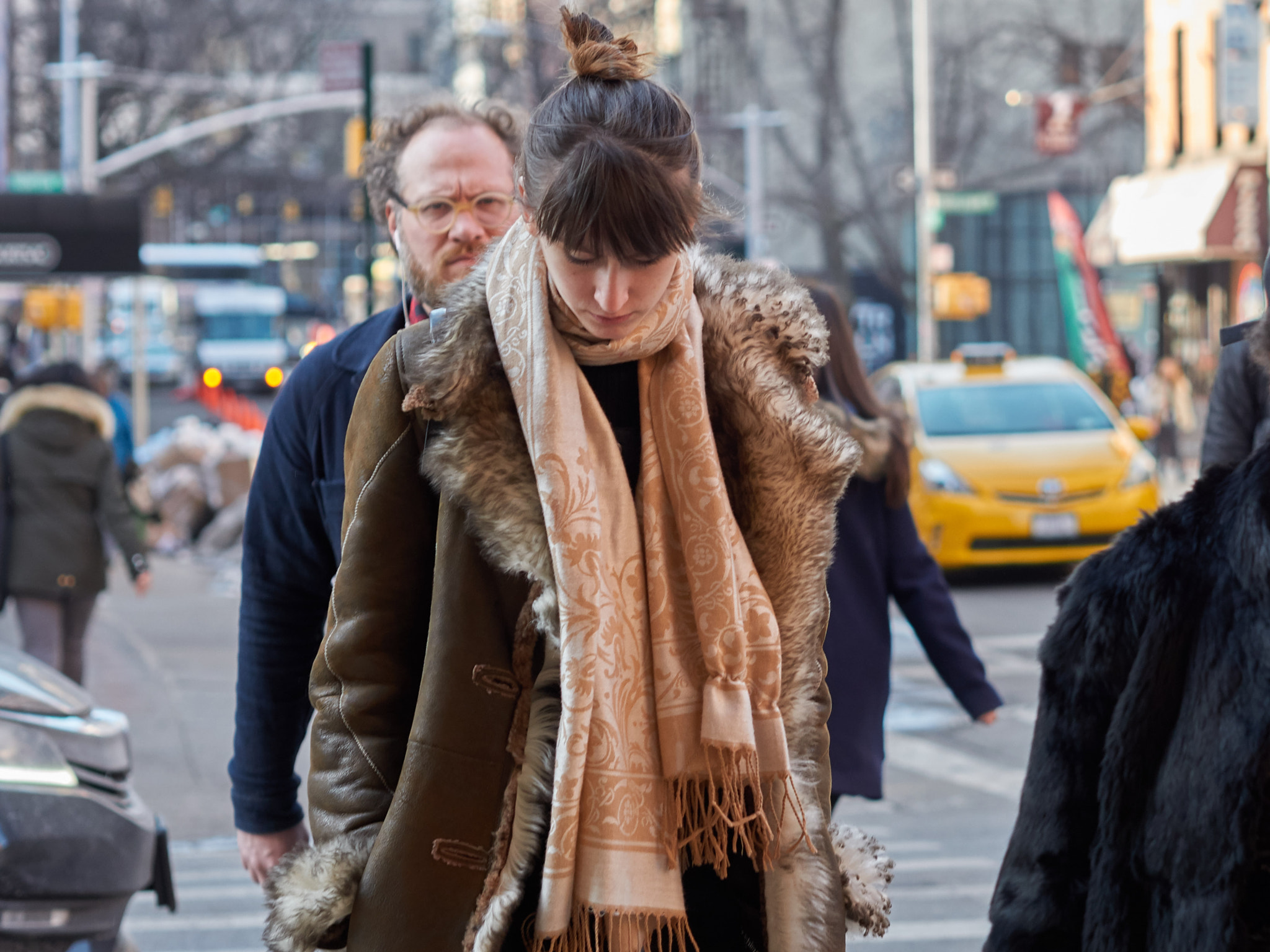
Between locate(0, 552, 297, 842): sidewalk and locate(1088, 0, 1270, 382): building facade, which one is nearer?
locate(0, 552, 297, 842): sidewalk

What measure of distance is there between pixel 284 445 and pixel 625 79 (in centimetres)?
109

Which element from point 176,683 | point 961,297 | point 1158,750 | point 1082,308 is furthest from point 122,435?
point 1082,308

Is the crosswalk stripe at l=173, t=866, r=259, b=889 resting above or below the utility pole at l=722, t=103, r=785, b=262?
below

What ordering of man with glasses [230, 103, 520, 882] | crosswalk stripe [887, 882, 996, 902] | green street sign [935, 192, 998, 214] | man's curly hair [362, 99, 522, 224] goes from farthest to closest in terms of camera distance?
green street sign [935, 192, 998, 214] → crosswalk stripe [887, 882, 996, 902] → man's curly hair [362, 99, 522, 224] → man with glasses [230, 103, 520, 882]

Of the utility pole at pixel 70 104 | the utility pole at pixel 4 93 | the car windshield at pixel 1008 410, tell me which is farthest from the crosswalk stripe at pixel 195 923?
the utility pole at pixel 4 93

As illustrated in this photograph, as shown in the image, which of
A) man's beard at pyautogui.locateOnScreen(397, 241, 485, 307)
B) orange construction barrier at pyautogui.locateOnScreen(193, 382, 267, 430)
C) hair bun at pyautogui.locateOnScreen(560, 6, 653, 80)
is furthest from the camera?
orange construction barrier at pyautogui.locateOnScreen(193, 382, 267, 430)

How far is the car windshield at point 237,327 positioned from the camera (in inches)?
2324

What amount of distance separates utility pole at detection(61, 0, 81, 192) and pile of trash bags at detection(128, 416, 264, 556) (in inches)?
510

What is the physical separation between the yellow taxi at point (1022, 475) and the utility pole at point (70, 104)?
21509mm

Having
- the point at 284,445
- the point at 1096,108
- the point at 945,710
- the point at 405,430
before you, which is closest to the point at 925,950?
the point at 284,445

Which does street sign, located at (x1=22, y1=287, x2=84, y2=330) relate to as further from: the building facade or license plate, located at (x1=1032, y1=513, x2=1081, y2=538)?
license plate, located at (x1=1032, y1=513, x2=1081, y2=538)

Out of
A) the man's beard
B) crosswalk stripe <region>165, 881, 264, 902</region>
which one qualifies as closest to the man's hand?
the man's beard

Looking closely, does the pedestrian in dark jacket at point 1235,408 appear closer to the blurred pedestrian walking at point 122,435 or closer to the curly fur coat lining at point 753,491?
the curly fur coat lining at point 753,491

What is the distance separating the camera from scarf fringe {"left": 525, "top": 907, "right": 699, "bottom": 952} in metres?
2.22
